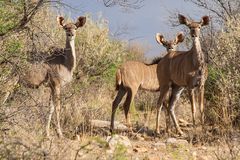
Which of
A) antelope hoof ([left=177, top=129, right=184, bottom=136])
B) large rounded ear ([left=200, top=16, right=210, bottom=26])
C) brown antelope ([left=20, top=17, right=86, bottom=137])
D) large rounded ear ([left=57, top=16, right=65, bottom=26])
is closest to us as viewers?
brown antelope ([left=20, top=17, right=86, bottom=137])

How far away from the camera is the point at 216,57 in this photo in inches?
454

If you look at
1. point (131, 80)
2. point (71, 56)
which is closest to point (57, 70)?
point (71, 56)

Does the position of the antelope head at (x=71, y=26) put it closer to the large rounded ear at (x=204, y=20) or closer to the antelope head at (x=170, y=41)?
the large rounded ear at (x=204, y=20)

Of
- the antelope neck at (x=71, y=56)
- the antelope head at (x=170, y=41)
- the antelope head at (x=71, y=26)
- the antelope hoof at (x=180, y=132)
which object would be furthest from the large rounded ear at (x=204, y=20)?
the antelope head at (x=170, y=41)

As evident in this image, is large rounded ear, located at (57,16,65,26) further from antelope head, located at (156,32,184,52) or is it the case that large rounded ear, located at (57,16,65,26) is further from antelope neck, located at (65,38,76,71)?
antelope head, located at (156,32,184,52)

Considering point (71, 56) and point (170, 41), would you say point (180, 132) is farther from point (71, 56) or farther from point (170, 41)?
point (170, 41)

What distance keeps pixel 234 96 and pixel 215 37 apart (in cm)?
369

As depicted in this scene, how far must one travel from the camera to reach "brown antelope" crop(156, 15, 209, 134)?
10.7 metres

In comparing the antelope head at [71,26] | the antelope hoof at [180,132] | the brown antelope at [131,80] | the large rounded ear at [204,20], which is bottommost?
the antelope hoof at [180,132]

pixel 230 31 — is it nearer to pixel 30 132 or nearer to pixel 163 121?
pixel 163 121

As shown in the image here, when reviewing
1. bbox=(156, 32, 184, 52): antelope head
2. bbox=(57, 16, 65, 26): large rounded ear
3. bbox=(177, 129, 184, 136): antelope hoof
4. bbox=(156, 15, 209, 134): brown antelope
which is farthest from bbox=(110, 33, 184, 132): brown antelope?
bbox=(57, 16, 65, 26): large rounded ear

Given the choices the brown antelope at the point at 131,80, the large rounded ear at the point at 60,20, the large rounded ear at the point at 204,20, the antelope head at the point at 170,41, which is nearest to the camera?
the large rounded ear at the point at 204,20

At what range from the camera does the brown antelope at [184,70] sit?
35.2ft

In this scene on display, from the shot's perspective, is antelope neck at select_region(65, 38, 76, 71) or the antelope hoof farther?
antelope neck at select_region(65, 38, 76, 71)
